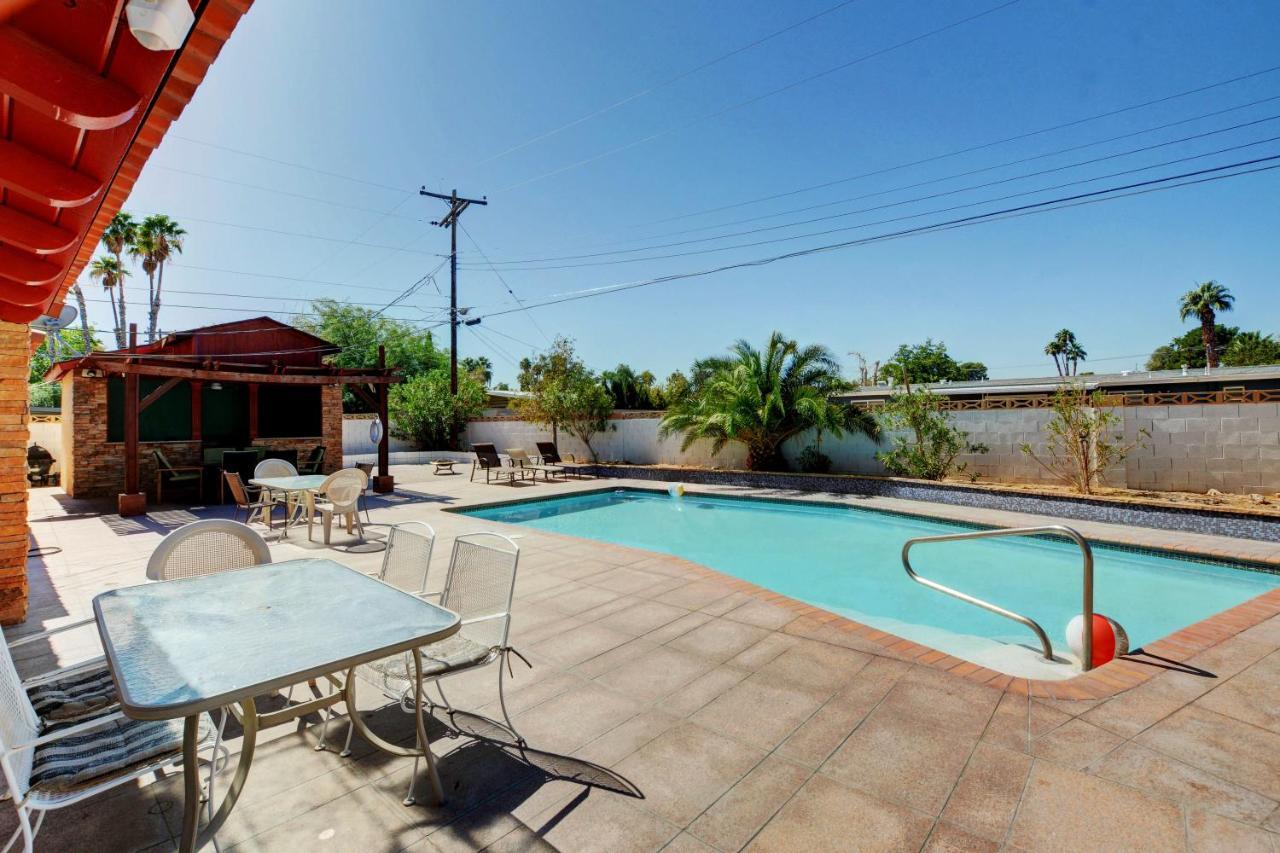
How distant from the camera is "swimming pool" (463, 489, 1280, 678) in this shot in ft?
19.9

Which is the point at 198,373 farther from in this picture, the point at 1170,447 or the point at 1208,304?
the point at 1208,304

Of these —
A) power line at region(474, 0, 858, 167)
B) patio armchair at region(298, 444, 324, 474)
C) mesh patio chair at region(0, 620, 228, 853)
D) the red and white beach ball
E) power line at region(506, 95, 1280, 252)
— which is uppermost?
power line at region(474, 0, 858, 167)

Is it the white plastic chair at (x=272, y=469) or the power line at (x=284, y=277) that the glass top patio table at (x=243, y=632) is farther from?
the power line at (x=284, y=277)

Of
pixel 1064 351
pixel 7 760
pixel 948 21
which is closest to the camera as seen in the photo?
pixel 7 760

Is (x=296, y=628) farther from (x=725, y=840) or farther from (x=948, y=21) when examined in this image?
(x=948, y=21)

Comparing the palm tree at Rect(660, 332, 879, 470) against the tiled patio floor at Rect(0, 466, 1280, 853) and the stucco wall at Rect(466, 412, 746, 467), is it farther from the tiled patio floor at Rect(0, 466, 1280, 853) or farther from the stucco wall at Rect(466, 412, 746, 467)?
the tiled patio floor at Rect(0, 466, 1280, 853)

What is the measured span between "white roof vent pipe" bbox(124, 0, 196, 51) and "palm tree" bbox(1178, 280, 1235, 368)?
160ft

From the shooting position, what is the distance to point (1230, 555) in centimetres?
655

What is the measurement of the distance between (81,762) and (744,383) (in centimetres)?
1326

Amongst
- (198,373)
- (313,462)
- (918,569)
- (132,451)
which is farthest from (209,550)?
(313,462)

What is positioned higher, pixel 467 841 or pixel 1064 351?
pixel 1064 351

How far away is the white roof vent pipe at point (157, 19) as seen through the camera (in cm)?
129

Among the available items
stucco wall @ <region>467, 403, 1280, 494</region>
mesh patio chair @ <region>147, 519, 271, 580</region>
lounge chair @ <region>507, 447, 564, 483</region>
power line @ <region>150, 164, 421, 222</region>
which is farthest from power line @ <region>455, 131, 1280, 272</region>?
mesh patio chair @ <region>147, 519, 271, 580</region>

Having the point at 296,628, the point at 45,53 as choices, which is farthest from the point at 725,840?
the point at 45,53
